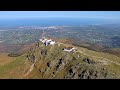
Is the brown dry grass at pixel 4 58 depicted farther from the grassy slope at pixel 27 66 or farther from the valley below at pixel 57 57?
the grassy slope at pixel 27 66

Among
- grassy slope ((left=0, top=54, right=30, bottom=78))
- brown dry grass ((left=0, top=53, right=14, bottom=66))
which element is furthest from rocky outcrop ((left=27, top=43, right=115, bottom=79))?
brown dry grass ((left=0, top=53, right=14, bottom=66))

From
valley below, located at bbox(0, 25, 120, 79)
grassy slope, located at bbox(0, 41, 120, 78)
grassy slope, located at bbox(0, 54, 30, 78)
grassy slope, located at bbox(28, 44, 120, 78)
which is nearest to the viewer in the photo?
grassy slope, located at bbox(28, 44, 120, 78)

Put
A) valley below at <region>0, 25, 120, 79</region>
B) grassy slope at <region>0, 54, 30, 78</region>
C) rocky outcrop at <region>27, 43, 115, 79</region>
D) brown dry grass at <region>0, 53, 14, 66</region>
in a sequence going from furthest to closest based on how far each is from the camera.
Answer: brown dry grass at <region>0, 53, 14, 66</region> → grassy slope at <region>0, 54, 30, 78</region> → valley below at <region>0, 25, 120, 79</region> → rocky outcrop at <region>27, 43, 115, 79</region>

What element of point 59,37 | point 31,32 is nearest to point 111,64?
point 59,37

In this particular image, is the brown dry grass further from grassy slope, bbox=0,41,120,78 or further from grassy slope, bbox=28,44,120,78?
grassy slope, bbox=28,44,120,78

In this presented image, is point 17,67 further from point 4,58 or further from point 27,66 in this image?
point 4,58

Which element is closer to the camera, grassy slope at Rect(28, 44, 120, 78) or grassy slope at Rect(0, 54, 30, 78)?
grassy slope at Rect(28, 44, 120, 78)

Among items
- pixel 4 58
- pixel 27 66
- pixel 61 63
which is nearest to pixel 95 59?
pixel 61 63
